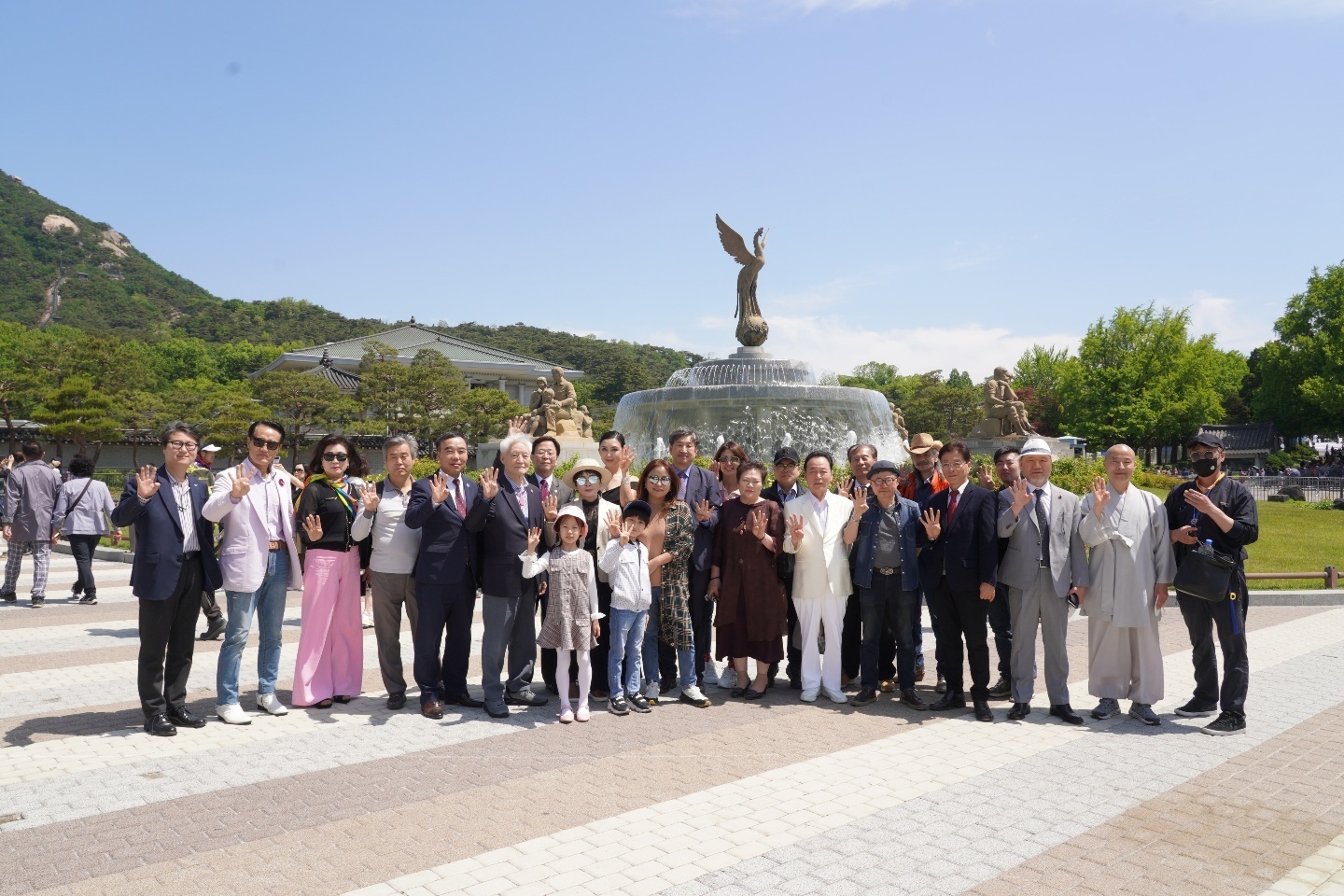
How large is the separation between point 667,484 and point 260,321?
3332 inches

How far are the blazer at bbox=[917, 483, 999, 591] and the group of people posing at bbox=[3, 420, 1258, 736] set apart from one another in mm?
17

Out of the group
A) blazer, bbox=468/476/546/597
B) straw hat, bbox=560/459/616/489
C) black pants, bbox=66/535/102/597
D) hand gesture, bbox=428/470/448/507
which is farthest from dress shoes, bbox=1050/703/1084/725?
black pants, bbox=66/535/102/597

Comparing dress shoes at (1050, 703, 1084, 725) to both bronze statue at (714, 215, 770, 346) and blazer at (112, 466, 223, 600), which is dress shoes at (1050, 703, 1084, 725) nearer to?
blazer at (112, 466, 223, 600)

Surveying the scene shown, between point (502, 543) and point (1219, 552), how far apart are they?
478 cm

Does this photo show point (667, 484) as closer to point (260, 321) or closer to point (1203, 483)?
point (1203, 483)

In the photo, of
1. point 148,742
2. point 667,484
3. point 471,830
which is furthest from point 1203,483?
point 148,742

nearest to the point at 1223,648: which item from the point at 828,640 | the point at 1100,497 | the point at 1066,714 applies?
the point at 1066,714

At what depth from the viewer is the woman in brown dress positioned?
6297 millimetres

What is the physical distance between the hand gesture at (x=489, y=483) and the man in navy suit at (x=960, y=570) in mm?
3012

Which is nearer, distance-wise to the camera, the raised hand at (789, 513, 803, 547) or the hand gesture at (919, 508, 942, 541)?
the hand gesture at (919, 508, 942, 541)

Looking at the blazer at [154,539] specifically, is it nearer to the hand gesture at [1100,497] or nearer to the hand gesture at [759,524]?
the hand gesture at [759,524]

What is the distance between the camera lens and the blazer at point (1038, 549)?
235 inches

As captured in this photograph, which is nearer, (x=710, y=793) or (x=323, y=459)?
(x=710, y=793)

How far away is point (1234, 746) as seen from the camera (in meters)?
5.24
